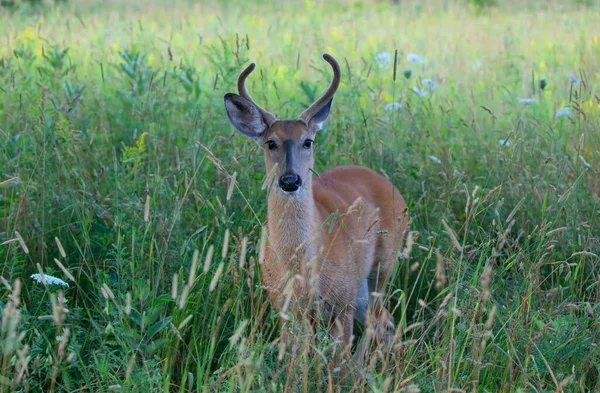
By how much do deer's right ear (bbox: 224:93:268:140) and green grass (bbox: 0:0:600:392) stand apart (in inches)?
5.1

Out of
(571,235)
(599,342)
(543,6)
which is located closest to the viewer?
(599,342)

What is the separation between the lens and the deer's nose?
3617 millimetres

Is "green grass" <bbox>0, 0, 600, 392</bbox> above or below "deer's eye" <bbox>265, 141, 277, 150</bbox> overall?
below

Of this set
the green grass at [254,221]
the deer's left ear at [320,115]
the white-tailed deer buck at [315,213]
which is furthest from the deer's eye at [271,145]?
the deer's left ear at [320,115]

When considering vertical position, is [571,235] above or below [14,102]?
below

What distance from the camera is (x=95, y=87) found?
6.54 metres

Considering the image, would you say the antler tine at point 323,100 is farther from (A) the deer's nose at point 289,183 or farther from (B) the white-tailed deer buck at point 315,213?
(A) the deer's nose at point 289,183

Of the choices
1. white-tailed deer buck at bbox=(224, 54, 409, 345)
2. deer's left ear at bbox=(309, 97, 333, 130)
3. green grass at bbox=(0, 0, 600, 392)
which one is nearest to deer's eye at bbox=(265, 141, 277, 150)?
white-tailed deer buck at bbox=(224, 54, 409, 345)

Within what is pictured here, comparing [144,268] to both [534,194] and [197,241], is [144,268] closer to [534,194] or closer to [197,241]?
[197,241]

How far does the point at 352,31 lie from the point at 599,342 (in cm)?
787

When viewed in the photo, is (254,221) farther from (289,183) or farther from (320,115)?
(320,115)

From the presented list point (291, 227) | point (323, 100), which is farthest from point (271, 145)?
point (291, 227)

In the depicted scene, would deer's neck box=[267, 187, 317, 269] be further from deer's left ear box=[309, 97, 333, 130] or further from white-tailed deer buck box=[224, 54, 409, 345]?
deer's left ear box=[309, 97, 333, 130]

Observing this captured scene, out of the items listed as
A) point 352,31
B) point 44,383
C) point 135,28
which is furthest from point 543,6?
point 44,383
